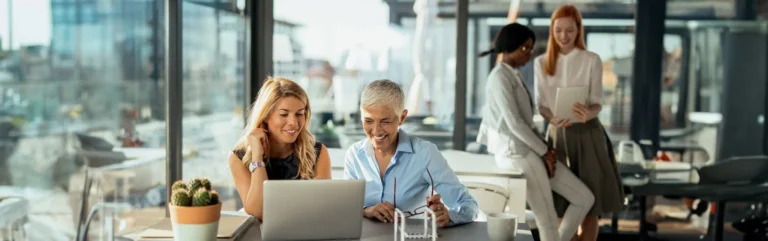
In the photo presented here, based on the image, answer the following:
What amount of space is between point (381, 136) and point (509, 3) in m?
2.79

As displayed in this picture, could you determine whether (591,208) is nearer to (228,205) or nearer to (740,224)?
(740,224)

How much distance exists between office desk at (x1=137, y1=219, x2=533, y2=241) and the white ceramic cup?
0.32 feet

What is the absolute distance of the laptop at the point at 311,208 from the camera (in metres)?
2.29

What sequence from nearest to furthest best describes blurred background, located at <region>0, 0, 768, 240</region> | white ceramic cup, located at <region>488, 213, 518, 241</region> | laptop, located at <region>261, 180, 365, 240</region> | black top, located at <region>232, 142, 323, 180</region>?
laptop, located at <region>261, 180, 365, 240</region>, white ceramic cup, located at <region>488, 213, 518, 241</region>, black top, located at <region>232, 142, 323, 180</region>, blurred background, located at <region>0, 0, 768, 240</region>

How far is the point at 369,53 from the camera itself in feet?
18.3

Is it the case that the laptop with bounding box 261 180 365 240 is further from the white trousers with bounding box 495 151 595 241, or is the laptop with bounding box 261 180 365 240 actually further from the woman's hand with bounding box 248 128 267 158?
the white trousers with bounding box 495 151 595 241

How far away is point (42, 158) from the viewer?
2.94m

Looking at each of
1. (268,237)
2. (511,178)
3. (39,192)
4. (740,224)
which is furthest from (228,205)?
(740,224)

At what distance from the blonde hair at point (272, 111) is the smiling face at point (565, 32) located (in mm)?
1841

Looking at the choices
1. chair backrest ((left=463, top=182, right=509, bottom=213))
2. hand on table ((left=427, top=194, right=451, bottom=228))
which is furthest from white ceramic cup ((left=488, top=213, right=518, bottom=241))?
chair backrest ((left=463, top=182, right=509, bottom=213))

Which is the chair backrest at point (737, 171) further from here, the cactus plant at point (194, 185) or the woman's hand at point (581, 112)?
the cactus plant at point (194, 185)

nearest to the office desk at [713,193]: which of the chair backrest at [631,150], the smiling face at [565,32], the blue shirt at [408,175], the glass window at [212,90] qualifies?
the chair backrest at [631,150]

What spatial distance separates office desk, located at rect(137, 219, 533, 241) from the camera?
250 cm

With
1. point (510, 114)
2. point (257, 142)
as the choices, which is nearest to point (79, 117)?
point (257, 142)
